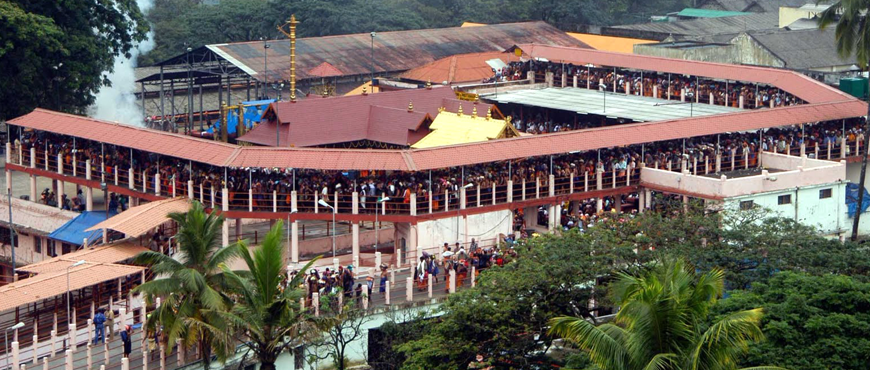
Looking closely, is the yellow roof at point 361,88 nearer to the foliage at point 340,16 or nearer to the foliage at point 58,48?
the foliage at point 58,48

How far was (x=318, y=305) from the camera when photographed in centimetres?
4341

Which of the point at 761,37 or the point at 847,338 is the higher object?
the point at 761,37

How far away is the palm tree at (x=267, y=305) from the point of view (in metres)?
37.1

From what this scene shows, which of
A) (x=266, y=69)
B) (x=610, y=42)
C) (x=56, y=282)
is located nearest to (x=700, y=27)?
(x=610, y=42)

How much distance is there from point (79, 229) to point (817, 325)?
97.2 feet

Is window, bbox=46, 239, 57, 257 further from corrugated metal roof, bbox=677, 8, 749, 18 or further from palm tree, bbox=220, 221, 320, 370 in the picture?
corrugated metal roof, bbox=677, 8, 749, 18

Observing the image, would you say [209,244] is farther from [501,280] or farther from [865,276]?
[865,276]

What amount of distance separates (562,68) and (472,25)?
21782 mm

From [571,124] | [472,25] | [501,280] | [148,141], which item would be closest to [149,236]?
[148,141]

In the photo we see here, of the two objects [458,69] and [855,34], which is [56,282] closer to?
[855,34]

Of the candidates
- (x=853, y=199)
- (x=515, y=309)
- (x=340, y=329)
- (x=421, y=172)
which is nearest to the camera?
(x=515, y=309)

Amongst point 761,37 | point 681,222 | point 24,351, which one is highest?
point 761,37

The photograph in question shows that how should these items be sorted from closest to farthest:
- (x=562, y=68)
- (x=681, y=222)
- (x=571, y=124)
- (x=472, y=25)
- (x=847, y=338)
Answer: (x=847, y=338) → (x=681, y=222) → (x=571, y=124) → (x=562, y=68) → (x=472, y=25)

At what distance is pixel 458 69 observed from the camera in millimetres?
82625
